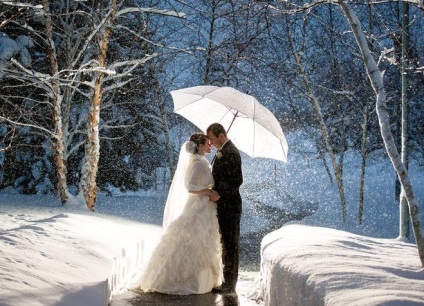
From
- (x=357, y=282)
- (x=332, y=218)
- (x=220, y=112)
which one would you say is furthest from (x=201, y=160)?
(x=332, y=218)

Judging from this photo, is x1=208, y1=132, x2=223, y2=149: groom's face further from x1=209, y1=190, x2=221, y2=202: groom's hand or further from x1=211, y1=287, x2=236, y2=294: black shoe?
x1=211, y1=287, x2=236, y2=294: black shoe

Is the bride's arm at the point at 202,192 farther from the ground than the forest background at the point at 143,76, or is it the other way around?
the forest background at the point at 143,76

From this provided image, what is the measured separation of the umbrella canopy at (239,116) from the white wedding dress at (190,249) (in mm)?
958

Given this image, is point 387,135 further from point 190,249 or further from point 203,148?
point 190,249

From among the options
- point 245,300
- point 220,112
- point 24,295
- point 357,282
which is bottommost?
point 245,300

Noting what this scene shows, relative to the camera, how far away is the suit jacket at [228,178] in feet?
22.7

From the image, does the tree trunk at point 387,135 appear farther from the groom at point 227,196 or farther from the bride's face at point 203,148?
the bride's face at point 203,148

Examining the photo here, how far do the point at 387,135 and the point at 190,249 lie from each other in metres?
3.11

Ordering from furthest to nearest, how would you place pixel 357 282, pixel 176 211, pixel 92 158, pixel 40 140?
pixel 40 140 < pixel 92 158 < pixel 176 211 < pixel 357 282

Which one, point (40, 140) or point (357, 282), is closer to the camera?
point (357, 282)

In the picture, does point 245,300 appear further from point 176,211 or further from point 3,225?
point 3,225

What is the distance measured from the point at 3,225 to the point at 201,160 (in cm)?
388

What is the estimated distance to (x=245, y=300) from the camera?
21.7 ft

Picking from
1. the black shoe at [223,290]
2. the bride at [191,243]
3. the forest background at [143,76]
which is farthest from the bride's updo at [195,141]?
the forest background at [143,76]
